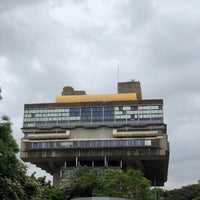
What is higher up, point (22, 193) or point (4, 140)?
point (4, 140)

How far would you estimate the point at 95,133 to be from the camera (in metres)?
94.8

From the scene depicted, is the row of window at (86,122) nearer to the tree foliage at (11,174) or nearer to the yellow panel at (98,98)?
the yellow panel at (98,98)

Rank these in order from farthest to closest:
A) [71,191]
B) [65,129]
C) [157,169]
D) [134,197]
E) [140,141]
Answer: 1. [157,169]
2. [65,129]
3. [140,141]
4. [71,191]
5. [134,197]

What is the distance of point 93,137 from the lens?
94.5 meters

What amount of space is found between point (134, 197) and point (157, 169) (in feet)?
193

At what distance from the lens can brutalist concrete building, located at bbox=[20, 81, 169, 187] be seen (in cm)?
8919

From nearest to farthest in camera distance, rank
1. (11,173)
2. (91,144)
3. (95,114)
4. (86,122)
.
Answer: (11,173) → (91,144) → (86,122) → (95,114)

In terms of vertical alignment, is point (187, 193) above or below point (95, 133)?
below

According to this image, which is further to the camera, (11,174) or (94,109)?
(94,109)

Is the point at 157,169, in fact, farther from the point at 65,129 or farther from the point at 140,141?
the point at 65,129

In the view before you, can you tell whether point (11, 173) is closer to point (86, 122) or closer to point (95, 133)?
point (95, 133)

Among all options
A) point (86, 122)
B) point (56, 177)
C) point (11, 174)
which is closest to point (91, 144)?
point (86, 122)

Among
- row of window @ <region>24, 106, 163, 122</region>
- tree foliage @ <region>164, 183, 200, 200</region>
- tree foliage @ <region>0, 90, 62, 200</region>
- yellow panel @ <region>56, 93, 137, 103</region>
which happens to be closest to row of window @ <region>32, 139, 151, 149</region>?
row of window @ <region>24, 106, 163, 122</region>

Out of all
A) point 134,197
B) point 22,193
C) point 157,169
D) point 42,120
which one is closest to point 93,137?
point 42,120
